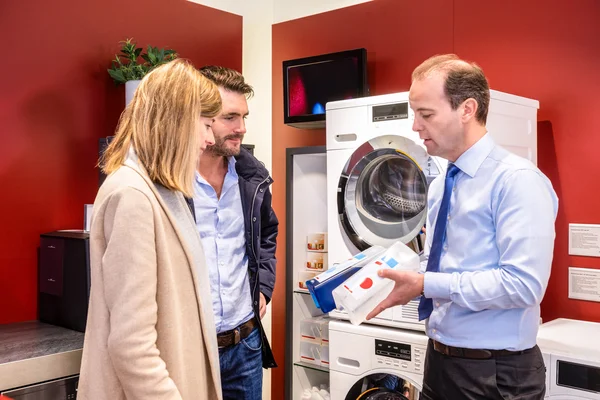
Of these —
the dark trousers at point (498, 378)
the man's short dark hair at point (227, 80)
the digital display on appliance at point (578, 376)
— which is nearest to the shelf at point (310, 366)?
the digital display on appliance at point (578, 376)

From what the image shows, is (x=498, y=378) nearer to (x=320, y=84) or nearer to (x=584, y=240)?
(x=584, y=240)

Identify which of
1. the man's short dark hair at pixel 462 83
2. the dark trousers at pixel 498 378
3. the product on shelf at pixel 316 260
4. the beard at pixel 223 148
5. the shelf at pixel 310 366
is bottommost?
the shelf at pixel 310 366

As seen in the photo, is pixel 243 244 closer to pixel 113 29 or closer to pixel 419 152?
pixel 419 152

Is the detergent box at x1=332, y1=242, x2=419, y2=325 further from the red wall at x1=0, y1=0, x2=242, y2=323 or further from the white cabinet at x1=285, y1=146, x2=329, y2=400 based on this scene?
the red wall at x1=0, y1=0, x2=242, y2=323

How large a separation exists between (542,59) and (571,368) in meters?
1.55

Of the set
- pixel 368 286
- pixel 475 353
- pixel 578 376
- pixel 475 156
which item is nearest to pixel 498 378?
pixel 475 353

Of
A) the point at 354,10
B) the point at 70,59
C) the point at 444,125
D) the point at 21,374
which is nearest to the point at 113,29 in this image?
the point at 70,59

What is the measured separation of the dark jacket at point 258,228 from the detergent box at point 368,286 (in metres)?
0.48

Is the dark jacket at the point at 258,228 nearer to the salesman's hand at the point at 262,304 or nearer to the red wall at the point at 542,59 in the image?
the salesman's hand at the point at 262,304

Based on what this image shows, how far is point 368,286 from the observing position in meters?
2.01

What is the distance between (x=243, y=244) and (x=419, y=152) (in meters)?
0.91

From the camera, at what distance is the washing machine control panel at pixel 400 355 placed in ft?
9.08

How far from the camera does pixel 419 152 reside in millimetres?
2744

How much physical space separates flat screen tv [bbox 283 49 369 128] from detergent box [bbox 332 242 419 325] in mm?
1514
